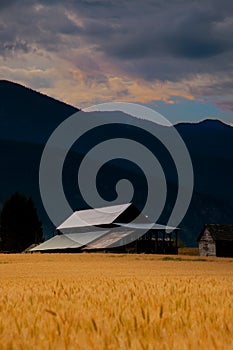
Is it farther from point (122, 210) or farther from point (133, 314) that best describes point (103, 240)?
point (133, 314)

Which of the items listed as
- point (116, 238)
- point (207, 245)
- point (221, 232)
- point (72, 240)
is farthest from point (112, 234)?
point (221, 232)

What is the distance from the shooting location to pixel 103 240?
92.9 meters

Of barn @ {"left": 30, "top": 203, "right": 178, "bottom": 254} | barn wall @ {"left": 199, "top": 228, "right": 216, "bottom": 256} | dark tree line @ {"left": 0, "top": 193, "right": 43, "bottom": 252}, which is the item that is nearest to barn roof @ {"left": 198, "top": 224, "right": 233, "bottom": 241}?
barn wall @ {"left": 199, "top": 228, "right": 216, "bottom": 256}

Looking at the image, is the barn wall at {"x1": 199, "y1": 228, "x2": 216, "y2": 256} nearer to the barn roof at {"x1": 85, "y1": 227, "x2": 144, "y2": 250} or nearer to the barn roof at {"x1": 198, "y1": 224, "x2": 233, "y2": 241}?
the barn roof at {"x1": 198, "y1": 224, "x2": 233, "y2": 241}

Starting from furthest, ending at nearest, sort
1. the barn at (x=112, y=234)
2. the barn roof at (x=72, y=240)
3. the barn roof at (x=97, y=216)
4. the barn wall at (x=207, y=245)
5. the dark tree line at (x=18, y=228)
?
the dark tree line at (x=18, y=228)
the barn wall at (x=207, y=245)
the barn roof at (x=97, y=216)
the barn roof at (x=72, y=240)
the barn at (x=112, y=234)

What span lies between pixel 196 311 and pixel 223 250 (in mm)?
93898

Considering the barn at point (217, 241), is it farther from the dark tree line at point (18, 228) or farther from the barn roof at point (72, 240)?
the dark tree line at point (18, 228)

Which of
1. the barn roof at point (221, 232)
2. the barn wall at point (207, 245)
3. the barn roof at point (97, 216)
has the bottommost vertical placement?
the barn wall at point (207, 245)

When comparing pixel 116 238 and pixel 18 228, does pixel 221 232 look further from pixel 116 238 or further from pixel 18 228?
pixel 18 228

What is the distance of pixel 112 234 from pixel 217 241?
19.5 meters

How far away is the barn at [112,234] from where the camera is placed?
9050 centimetres

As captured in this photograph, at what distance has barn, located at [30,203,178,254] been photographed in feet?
297

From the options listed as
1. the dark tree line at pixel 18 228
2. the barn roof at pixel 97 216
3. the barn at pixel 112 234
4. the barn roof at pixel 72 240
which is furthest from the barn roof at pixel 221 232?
the dark tree line at pixel 18 228

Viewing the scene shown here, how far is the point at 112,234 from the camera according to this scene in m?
94.4
